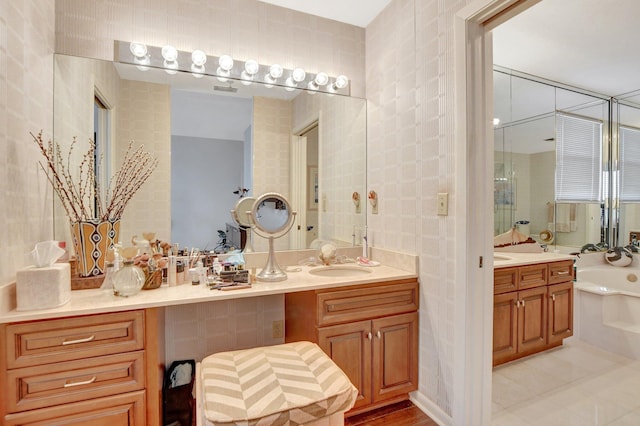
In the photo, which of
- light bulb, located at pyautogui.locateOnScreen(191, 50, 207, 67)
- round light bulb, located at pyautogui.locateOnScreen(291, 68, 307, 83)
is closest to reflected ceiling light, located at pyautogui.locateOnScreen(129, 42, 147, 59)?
light bulb, located at pyautogui.locateOnScreen(191, 50, 207, 67)

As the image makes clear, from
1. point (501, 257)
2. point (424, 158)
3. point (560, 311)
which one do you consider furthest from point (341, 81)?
point (560, 311)

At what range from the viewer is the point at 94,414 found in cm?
128

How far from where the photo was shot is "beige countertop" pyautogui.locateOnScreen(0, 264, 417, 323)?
1.23 metres

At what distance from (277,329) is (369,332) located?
694 mm

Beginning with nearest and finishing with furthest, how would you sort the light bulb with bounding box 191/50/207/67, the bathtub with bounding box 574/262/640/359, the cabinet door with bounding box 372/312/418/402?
the cabinet door with bounding box 372/312/418/402
the light bulb with bounding box 191/50/207/67
the bathtub with bounding box 574/262/640/359

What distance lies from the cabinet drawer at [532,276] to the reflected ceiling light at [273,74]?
86.7 inches

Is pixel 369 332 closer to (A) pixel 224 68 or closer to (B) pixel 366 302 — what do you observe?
(B) pixel 366 302

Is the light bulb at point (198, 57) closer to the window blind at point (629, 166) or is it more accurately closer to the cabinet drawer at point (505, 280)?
the cabinet drawer at point (505, 280)

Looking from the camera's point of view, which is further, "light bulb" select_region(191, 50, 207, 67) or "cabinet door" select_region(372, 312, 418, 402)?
"light bulb" select_region(191, 50, 207, 67)

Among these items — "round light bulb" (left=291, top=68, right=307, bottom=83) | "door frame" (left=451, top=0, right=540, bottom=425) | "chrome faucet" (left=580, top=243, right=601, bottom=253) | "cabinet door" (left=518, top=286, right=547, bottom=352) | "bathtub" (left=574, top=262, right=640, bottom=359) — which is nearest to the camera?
"door frame" (left=451, top=0, right=540, bottom=425)

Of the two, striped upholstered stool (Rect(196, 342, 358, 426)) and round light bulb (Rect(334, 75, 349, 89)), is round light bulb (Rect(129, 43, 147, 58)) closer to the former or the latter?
round light bulb (Rect(334, 75, 349, 89))

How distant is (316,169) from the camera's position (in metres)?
2.35

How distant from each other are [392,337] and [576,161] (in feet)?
10.2

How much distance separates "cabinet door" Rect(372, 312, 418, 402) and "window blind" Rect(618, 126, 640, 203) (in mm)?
3358
